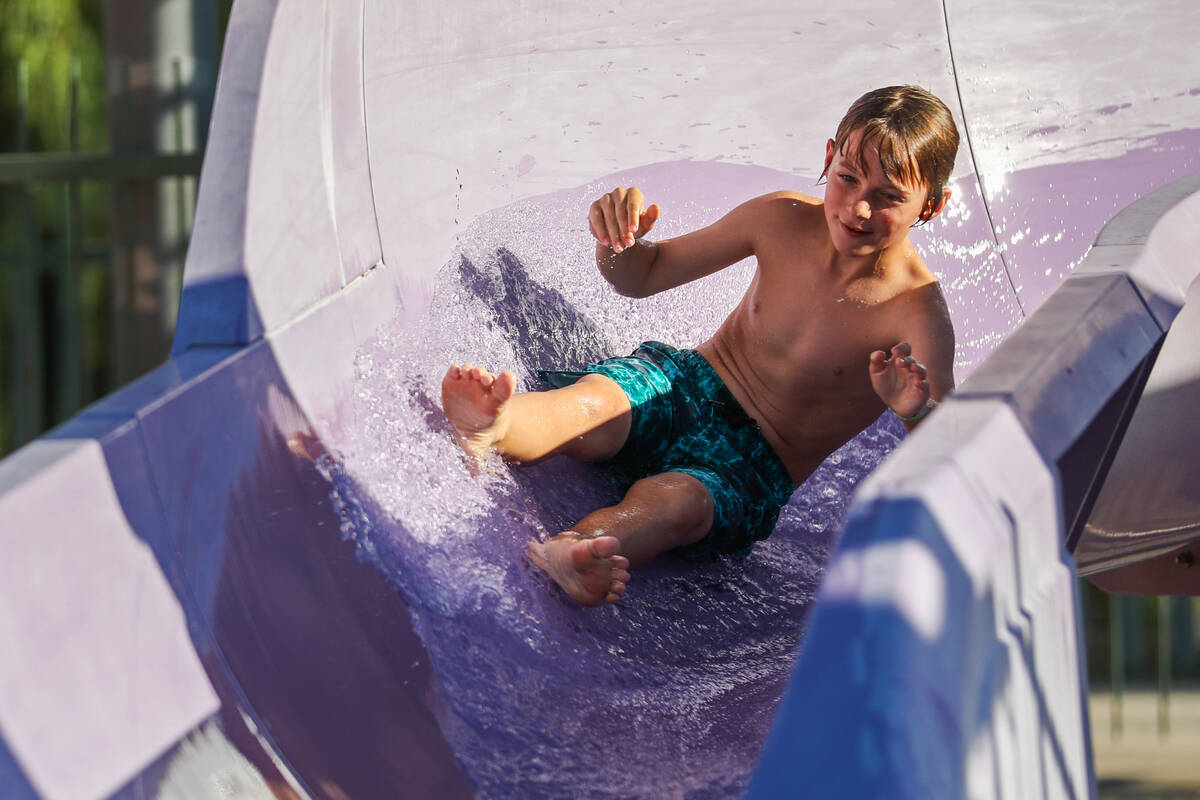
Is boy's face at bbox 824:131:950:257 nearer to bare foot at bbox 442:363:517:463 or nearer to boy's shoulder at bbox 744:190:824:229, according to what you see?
boy's shoulder at bbox 744:190:824:229

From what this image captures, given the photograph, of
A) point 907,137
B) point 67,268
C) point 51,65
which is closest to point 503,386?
point 907,137

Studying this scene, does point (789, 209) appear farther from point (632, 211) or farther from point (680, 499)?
point (680, 499)

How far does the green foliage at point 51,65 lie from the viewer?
4.11 metres

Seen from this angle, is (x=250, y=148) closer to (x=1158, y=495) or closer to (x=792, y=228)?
(x=792, y=228)

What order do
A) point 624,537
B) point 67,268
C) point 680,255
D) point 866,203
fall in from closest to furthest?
point 624,537, point 866,203, point 680,255, point 67,268

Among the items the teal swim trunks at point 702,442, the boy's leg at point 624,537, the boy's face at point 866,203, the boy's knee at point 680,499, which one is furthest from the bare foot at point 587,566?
the boy's face at point 866,203

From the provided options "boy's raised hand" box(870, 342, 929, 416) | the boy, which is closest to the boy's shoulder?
the boy

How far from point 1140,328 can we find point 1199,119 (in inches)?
47.9

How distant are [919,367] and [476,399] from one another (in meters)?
0.42

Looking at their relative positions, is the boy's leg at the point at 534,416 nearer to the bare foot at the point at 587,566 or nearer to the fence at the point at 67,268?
the bare foot at the point at 587,566

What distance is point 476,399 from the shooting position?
118 cm

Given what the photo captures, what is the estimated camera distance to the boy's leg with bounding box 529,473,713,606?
116 cm

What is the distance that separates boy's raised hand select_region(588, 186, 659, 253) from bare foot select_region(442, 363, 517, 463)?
32 cm

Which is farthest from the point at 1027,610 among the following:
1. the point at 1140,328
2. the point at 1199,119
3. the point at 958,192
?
the point at 1199,119
